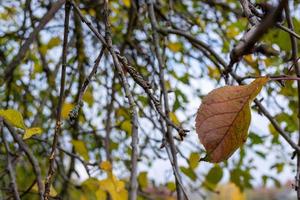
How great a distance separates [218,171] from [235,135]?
924 mm

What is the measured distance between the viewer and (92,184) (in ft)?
4.51

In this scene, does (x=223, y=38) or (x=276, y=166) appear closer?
(x=223, y=38)

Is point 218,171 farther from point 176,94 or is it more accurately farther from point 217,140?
point 217,140

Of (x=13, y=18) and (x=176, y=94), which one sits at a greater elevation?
(x=13, y=18)

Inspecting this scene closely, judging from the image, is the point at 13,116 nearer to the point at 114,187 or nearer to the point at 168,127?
the point at 168,127

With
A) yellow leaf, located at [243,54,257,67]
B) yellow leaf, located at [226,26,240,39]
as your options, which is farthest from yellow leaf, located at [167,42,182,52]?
yellow leaf, located at [243,54,257,67]

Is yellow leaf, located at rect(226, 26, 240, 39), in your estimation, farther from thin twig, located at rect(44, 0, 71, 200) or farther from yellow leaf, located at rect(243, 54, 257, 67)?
thin twig, located at rect(44, 0, 71, 200)

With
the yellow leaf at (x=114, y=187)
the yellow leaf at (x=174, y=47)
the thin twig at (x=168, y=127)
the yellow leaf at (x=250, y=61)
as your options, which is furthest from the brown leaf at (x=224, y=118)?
the yellow leaf at (x=174, y=47)

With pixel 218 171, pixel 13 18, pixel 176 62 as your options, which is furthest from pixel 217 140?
pixel 13 18

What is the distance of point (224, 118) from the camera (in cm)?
63

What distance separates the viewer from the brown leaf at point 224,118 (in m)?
0.63

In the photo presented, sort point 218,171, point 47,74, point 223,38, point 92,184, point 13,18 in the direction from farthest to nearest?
point 13,18 < point 47,74 < point 223,38 < point 218,171 < point 92,184

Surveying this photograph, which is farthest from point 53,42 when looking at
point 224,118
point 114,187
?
point 224,118

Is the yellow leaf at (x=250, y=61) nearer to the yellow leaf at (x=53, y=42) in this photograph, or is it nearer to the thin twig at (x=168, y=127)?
the thin twig at (x=168, y=127)
